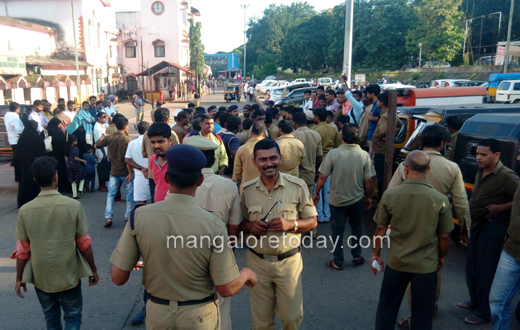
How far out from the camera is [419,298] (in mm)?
3340

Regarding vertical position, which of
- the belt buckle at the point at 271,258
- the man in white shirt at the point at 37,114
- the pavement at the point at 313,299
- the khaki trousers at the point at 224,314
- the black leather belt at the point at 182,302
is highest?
the man in white shirt at the point at 37,114

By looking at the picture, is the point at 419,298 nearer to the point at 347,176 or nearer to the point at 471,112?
the point at 347,176

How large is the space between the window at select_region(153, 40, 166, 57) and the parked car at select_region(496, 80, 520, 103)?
3314cm

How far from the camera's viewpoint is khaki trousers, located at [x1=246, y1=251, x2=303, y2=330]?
315 centimetres

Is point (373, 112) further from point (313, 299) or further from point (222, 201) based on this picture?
point (222, 201)

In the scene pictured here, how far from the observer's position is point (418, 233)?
3.29 meters

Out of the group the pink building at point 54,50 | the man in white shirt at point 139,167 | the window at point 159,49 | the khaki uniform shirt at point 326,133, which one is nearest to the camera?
the man in white shirt at point 139,167

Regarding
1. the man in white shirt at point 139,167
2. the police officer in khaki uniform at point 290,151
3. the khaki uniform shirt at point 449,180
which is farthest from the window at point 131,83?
the khaki uniform shirt at point 449,180

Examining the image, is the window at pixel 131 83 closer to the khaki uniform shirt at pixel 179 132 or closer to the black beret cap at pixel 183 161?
the khaki uniform shirt at pixel 179 132

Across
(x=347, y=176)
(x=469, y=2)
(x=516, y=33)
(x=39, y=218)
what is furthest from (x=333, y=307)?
(x=469, y=2)

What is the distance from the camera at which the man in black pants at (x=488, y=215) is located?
12.4 ft

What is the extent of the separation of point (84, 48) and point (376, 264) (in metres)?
33.6

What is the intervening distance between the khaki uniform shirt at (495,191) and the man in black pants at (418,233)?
0.81 metres

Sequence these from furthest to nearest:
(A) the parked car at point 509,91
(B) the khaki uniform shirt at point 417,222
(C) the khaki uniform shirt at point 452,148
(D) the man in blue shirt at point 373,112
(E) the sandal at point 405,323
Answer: (A) the parked car at point 509,91
(D) the man in blue shirt at point 373,112
(C) the khaki uniform shirt at point 452,148
(E) the sandal at point 405,323
(B) the khaki uniform shirt at point 417,222
